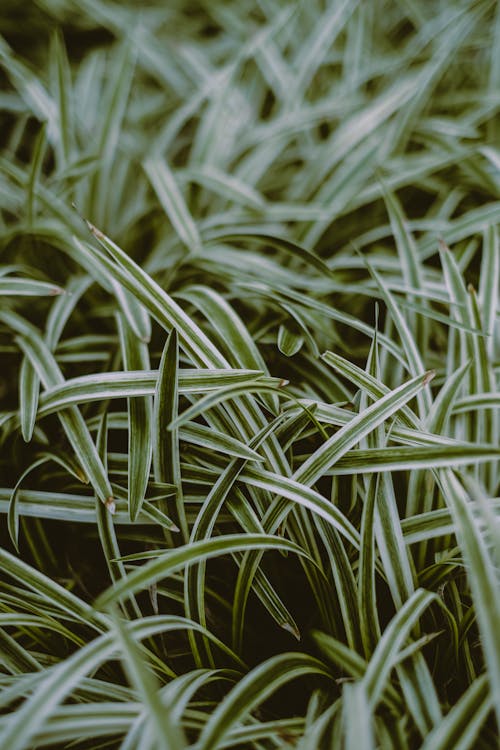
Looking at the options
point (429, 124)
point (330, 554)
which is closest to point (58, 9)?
point (429, 124)

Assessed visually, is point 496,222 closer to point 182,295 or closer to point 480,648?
point 182,295

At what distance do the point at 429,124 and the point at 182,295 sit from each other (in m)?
0.60

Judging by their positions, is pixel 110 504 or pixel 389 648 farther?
pixel 110 504

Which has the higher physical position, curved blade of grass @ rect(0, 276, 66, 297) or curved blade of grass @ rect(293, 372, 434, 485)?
curved blade of grass @ rect(0, 276, 66, 297)

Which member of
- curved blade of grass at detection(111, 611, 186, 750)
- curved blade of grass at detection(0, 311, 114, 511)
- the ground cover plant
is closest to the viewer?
curved blade of grass at detection(111, 611, 186, 750)

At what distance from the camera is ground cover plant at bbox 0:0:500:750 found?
55 cm

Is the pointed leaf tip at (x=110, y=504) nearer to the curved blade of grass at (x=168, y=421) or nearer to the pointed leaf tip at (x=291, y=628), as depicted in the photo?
the curved blade of grass at (x=168, y=421)

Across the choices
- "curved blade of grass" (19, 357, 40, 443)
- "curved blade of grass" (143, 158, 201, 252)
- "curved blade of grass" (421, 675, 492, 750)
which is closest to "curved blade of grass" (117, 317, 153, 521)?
"curved blade of grass" (19, 357, 40, 443)

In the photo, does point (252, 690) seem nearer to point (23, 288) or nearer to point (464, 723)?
point (464, 723)

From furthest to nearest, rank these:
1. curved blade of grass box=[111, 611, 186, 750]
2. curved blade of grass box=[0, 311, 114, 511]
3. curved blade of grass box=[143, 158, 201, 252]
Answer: curved blade of grass box=[143, 158, 201, 252]
curved blade of grass box=[0, 311, 114, 511]
curved blade of grass box=[111, 611, 186, 750]

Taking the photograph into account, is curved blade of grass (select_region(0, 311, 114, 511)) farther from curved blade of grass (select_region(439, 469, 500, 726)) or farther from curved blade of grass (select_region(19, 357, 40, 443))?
curved blade of grass (select_region(439, 469, 500, 726))

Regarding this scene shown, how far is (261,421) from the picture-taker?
68 centimetres

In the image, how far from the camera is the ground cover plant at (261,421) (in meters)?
0.55

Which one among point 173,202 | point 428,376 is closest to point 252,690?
point 428,376
